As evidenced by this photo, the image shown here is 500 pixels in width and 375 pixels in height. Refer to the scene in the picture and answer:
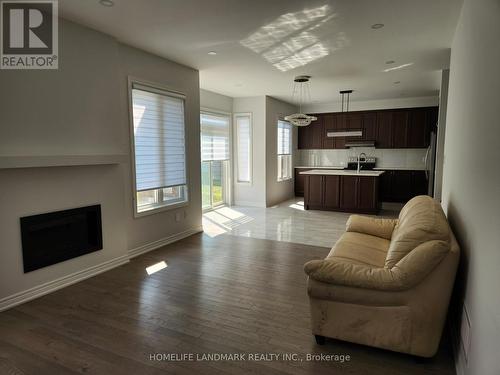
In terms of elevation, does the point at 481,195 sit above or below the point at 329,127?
below

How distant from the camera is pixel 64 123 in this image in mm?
3268

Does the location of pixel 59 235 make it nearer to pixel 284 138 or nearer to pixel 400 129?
pixel 284 138

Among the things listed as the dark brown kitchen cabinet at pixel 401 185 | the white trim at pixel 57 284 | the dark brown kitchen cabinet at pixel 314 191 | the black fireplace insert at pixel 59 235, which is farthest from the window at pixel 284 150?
the black fireplace insert at pixel 59 235

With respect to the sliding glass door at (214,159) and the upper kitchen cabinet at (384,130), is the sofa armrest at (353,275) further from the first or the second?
the upper kitchen cabinet at (384,130)

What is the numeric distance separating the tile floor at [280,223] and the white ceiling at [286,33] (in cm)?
270

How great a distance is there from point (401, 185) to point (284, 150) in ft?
10.2

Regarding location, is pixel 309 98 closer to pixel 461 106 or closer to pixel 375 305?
pixel 461 106

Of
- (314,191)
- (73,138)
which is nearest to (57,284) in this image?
(73,138)

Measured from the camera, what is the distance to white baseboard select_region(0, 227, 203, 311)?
2.90 meters

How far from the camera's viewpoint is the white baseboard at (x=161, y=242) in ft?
14.0

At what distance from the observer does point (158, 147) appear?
4562 mm

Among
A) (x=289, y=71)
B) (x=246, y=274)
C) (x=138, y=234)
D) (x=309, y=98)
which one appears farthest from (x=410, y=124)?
(x=138, y=234)

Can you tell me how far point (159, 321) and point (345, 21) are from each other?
11.0 feet

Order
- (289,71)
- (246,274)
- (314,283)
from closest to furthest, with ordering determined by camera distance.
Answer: (314,283)
(246,274)
(289,71)
